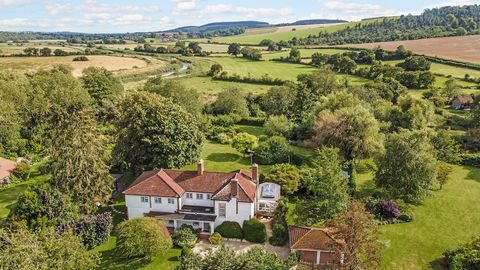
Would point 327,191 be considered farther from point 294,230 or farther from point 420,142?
point 420,142

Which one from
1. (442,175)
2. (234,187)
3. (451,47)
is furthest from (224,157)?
(451,47)

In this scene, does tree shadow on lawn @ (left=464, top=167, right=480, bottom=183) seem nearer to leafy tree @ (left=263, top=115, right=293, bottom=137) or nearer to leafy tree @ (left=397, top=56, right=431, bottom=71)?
leafy tree @ (left=263, top=115, right=293, bottom=137)

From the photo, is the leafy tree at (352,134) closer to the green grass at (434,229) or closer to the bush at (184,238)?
the green grass at (434,229)

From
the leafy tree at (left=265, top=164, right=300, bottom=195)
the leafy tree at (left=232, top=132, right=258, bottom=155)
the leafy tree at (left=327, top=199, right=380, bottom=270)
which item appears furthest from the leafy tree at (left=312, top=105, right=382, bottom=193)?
the leafy tree at (left=327, top=199, right=380, bottom=270)

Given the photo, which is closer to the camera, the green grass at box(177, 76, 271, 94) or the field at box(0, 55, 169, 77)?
the green grass at box(177, 76, 271, 94)

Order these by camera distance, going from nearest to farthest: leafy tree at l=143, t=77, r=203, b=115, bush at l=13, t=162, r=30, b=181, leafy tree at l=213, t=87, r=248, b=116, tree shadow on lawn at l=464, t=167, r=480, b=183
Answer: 1. bush at l=13, t=162, r=30, b=181
2. tree shadow on lawn at l=464, t=167, r=480, b=183
3. leafy tree at l=143, t=77, r=203, b=115
4. leafy tree at l=213, t=87, r=248, b=116
